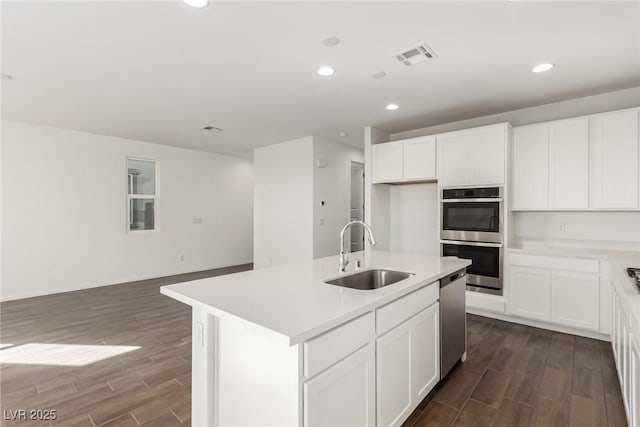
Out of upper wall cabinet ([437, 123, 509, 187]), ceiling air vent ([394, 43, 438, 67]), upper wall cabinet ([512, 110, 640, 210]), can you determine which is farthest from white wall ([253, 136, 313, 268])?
upper wall cabinet ([512, 110, 640, 210])

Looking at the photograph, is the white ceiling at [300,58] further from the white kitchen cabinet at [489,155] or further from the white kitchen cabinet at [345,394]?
the white kitchen cabinet at [345,394]

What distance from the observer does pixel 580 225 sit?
11.2 ft

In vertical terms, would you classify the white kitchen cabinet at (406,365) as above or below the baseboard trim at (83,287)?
above

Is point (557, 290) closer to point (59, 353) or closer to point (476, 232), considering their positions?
point (476, 232)

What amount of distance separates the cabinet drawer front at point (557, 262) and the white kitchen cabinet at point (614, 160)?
0.61 metres

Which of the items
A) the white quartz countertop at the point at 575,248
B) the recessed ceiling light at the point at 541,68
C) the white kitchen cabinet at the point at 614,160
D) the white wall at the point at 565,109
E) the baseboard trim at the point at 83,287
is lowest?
the baseboard trim at the point at 83,287

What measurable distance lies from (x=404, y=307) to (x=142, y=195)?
5.76 m

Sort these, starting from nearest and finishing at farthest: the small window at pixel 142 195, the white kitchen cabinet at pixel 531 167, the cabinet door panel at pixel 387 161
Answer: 1. the white kitchen cabinet at pixel 531 167
2. the cabinet door panel at pixel 387 161
3. the small window at pixel 142 195

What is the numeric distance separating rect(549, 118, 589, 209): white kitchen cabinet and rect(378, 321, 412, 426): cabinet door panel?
8.88ft

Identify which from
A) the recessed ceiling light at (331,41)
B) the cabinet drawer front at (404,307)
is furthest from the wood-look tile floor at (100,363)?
the recessed ceiling light at (331,41)

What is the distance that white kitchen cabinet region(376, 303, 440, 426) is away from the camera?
5.13 feet

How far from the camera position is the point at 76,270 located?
4.99 m

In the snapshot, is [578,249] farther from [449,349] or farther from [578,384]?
[449,349]

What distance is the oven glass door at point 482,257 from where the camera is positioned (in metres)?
3.49
